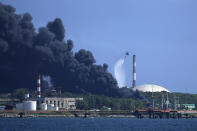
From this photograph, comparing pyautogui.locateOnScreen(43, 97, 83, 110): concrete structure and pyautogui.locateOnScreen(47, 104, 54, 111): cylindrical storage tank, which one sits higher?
pyautogui.locateOnScreen(43, 97, 83, 110): concrete structure

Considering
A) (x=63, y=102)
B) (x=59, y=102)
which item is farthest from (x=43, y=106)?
(x=63, y=102)

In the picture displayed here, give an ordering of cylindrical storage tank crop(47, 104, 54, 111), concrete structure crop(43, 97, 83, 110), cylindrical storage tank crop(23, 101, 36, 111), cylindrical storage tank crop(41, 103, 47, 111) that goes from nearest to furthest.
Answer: cylindrical storage tank crop(23, 101, 36, 111) < cylindrical storage tank crop(41, 103, 47, 111) < cylindrical storage tank crop(47, 104, 54, 111) < concrete structure crop(43, 97, 83, 110)

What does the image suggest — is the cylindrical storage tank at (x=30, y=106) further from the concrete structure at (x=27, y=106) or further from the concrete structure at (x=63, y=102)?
the concrete structure at (x=63, y=102)

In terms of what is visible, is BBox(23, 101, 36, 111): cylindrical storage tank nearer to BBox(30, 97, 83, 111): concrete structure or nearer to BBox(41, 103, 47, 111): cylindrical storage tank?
BBox(41, 103, 47, 111): cylindrical storage tank

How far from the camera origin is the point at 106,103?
7175 inches

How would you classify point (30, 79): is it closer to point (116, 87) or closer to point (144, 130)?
point (116, 87)

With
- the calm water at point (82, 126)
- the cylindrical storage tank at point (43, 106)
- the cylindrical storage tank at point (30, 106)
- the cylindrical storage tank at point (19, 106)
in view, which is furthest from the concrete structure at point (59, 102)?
the calm water at point (82, 126)

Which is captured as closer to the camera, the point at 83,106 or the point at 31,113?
the point at 31,113

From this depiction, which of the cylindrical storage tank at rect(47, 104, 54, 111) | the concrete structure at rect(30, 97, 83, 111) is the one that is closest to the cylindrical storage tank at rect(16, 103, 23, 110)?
the concrete structure at rect(30, 97, 83, 111)

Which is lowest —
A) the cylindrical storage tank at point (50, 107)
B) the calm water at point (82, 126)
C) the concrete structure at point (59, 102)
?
the calm water at point (82, 126)

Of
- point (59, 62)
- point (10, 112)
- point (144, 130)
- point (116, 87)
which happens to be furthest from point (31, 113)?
point (144, 130)

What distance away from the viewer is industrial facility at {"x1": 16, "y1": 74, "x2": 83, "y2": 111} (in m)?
162

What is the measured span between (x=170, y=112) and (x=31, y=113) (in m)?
48.2

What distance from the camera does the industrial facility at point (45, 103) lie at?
6398 inches
